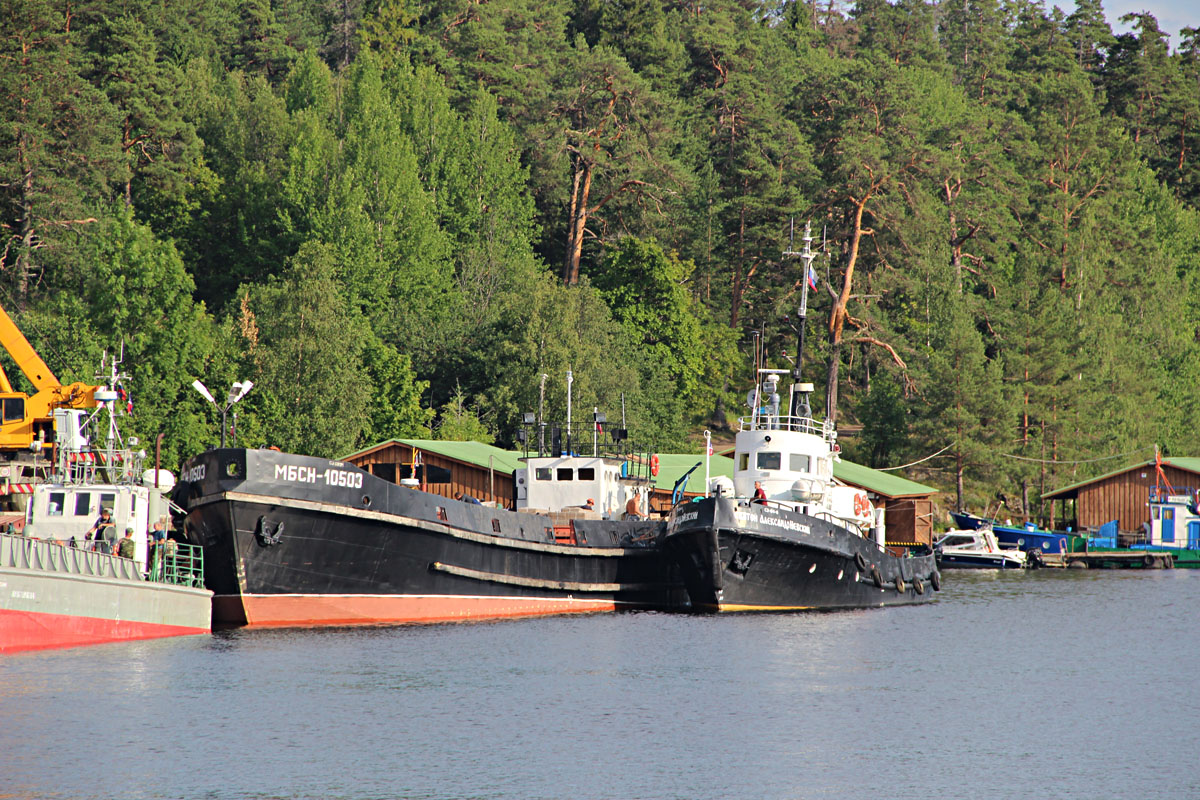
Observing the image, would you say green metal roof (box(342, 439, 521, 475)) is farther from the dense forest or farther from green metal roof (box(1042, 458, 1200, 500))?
green metal roof (box(1042, 458, 1200, 500))

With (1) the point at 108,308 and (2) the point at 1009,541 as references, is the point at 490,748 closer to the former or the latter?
(1) the point at 108,308

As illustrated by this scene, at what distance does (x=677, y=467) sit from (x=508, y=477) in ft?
29.6

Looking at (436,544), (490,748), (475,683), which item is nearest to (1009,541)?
(436,544)

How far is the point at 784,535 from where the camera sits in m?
36.7

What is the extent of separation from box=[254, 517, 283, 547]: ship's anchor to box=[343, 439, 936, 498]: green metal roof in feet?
68.8

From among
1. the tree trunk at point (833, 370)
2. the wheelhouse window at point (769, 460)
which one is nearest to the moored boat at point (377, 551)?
the wheelhouse window at point (769, 460)

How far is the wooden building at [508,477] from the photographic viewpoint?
55531mm

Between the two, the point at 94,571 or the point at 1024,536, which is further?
the point at 1024,536

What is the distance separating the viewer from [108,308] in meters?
59.5

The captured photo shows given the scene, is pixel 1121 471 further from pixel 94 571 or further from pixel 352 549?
pixel 94 571

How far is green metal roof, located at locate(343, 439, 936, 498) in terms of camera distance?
5606 centimetres

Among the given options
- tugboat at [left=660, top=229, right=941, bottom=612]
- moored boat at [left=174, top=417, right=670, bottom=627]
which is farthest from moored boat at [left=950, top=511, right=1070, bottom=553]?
moored boat at [left=174, top=417, right=670, bottom=627]

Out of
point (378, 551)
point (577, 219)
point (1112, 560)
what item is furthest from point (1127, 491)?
point (378, 551)

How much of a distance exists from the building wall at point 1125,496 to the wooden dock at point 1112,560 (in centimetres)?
431
